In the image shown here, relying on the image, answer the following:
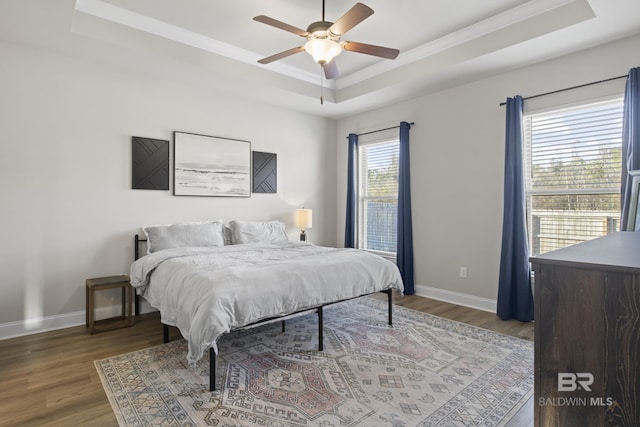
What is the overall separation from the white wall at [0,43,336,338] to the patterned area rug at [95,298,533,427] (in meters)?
1.36

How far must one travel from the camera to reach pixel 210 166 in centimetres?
436

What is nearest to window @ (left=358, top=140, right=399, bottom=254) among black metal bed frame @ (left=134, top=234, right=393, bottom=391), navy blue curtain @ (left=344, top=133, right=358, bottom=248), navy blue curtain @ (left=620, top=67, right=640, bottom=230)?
navy blue curtain @ (left=344, top=133, right=358, bottom=248)

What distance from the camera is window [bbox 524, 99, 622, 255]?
10.3ft

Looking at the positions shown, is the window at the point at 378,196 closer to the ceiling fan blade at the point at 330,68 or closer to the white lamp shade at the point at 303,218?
the white lamp shade at the point at 303,218

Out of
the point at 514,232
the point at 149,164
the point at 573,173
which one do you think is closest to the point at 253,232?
the point at 149,164

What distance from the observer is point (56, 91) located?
132 inches

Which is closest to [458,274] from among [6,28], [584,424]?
[584,424]

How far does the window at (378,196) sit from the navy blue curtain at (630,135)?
8.51 feet

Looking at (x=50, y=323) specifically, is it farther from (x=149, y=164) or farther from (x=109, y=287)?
(x=149, y=164)

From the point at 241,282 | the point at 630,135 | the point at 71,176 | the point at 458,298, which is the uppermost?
the point at 630,135

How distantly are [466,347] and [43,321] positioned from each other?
3.97m

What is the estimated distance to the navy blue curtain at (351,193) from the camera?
5.49m

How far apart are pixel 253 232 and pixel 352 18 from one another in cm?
275

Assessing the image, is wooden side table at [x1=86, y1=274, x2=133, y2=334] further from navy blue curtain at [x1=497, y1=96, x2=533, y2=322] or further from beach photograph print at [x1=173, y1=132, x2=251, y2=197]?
navy blue curtain at [x1=497, y1=96, x2=533, y2=322]
